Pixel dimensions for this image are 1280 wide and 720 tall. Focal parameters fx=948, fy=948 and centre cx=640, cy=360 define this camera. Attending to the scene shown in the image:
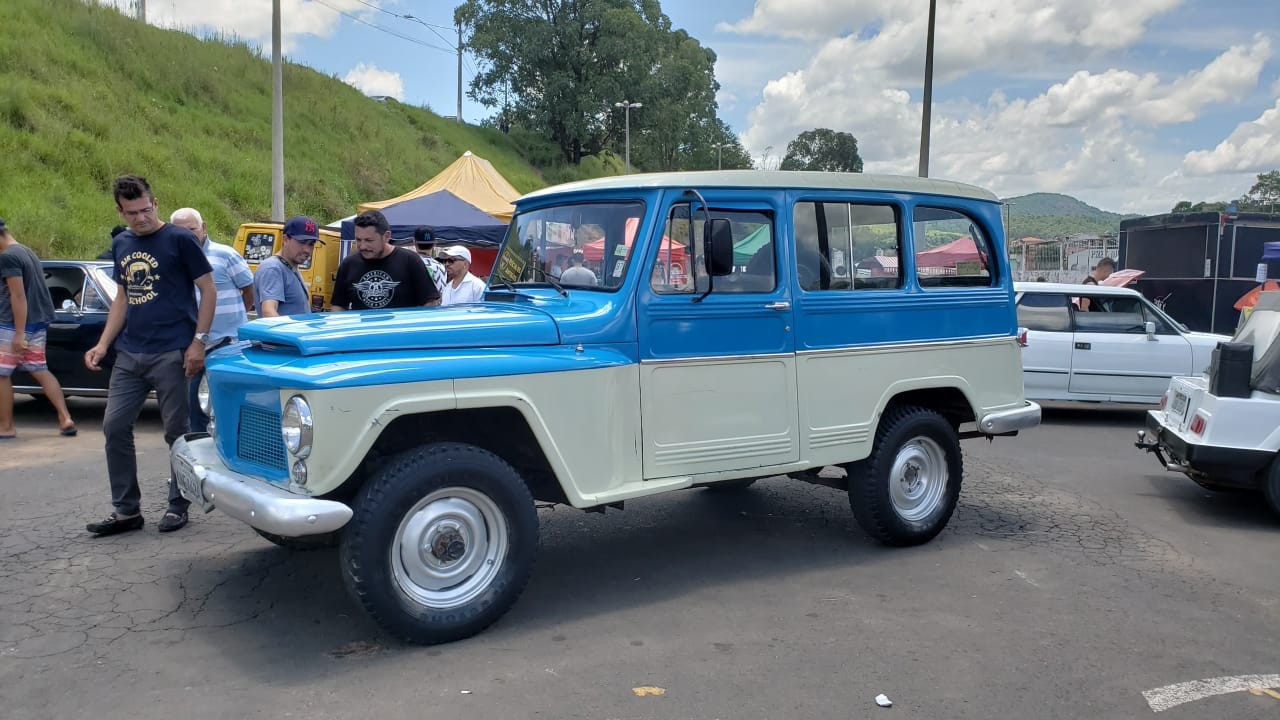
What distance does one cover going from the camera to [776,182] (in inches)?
203

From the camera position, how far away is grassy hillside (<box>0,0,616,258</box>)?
18219mm

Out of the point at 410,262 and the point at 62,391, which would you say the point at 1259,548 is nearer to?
the point at 410,262

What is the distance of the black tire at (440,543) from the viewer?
3.85 m

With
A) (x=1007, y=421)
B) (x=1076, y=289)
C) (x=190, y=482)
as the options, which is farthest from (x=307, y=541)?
(x=1076, y=289)

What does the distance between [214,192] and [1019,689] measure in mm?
22420

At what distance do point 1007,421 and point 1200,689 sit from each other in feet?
7.79

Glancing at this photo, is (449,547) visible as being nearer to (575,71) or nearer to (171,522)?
(171,522)

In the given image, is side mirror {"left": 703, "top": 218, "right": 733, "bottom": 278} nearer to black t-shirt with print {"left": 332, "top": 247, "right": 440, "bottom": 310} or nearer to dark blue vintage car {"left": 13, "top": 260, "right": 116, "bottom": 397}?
black t-shirt with print {"left": 332, "top": 247, "right": 440, "bottom": 310}

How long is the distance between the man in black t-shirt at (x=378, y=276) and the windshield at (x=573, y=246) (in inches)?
38.8

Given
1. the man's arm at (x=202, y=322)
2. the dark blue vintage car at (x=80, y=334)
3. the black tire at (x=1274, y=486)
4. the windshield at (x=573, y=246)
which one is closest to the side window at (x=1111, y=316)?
the black tire at (x=1274, y=486)

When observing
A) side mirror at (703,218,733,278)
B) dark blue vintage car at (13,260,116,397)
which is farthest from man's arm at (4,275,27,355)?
side mirror at (703,218,733,278)

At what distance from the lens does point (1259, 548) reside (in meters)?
5.85

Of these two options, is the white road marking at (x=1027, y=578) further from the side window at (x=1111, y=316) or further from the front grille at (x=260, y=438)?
the side window at (x=1111, y=316)

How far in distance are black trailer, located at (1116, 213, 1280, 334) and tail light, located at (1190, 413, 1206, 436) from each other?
13409 mm
